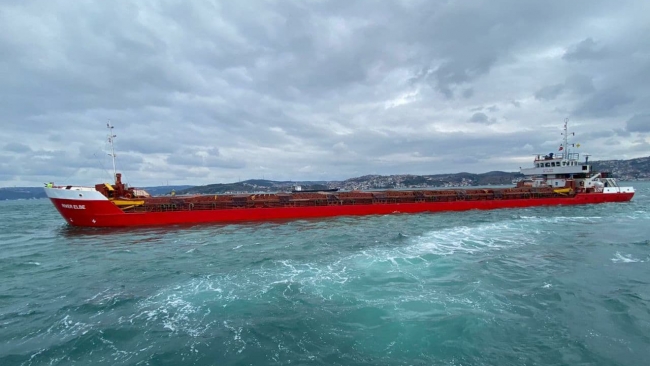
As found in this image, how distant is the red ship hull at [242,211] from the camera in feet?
82.2

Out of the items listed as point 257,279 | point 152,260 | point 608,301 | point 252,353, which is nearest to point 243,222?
point 152,260

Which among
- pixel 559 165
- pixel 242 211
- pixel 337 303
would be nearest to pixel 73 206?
pixel 242 211

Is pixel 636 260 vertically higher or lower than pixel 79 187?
lower

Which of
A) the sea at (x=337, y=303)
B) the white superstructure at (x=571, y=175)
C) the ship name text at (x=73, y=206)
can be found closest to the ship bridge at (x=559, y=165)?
the white superstructure at (x=571, y=175)

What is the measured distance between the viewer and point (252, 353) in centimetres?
655

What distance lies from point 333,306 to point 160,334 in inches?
181

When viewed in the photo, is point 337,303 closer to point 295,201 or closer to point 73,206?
point 295,201

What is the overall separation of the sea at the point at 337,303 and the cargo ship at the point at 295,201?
7840mm

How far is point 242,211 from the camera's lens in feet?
92.0

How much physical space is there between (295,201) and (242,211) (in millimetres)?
5501

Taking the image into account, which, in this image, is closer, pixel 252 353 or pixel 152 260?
pixel 252 353

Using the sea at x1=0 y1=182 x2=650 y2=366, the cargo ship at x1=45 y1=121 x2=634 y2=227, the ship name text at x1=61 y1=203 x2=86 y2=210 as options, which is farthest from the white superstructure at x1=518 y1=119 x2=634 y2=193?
the ship name text at x1=61 y1=203 x2=86 y2=210

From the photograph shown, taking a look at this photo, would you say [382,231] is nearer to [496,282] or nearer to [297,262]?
[297,262]

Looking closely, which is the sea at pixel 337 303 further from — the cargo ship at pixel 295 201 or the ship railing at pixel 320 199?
the ship railing at pixel 320 199
